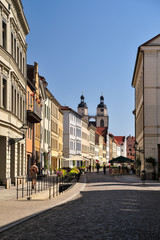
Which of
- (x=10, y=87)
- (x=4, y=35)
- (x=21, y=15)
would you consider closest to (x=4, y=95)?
(x=10, y=87)

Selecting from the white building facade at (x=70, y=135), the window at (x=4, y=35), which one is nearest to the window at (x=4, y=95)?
the window at (x=4, y=35)

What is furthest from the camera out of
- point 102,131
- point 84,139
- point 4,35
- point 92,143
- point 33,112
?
point 102,131

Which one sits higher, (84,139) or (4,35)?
(4,35)

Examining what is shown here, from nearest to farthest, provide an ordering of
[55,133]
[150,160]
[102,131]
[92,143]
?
[150,160] < [55,133] < [92,143] < [102,131]

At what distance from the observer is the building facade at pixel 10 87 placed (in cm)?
2708

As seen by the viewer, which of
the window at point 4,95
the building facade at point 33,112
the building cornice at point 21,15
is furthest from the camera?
the building facade at point 33,112

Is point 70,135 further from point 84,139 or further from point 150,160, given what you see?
point 150,160

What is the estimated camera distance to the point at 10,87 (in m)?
29.2

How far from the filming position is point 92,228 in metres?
10.2

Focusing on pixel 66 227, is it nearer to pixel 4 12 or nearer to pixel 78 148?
pixel 4 12

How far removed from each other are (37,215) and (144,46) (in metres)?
33.5

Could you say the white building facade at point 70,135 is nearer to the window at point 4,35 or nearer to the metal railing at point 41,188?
the metal railing at point 41,188

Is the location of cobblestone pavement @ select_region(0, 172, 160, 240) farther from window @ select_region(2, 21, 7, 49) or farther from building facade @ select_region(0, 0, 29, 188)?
window @ select_region(2, 21, 7, 49)

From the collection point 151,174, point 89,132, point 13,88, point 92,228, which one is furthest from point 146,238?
point 89,132
